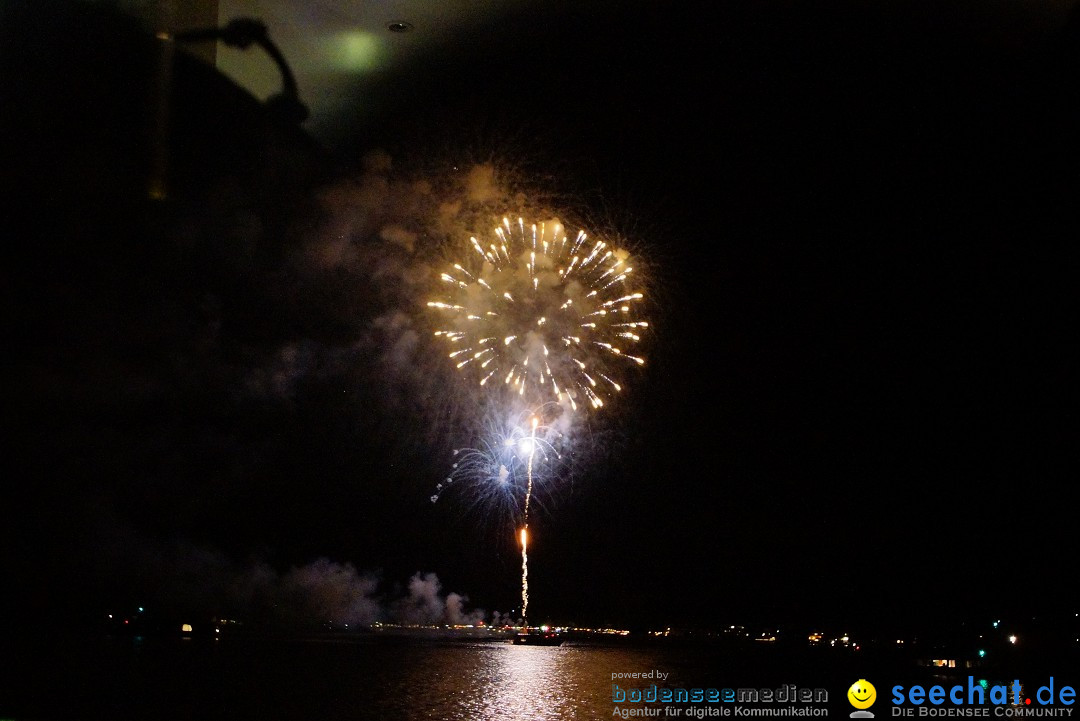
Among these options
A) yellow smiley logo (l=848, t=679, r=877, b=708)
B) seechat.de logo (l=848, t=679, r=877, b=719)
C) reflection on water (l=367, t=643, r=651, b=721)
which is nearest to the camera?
seechat.de logo (l=848, t=679, r=877, b=719)

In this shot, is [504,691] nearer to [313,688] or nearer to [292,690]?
[313,688]

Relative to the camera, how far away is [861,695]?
18.5m

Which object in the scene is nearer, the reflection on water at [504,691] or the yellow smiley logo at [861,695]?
the yellow smiley logo at [861,695]

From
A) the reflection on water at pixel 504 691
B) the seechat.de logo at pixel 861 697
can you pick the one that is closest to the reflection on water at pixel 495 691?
the reflection on water at pixel 504 691

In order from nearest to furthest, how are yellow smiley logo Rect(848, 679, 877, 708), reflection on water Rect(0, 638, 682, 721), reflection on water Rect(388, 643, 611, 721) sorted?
1. yellow smiley logo Rect(848, 679, 877, 708)
2. reflection on water Rect(0, 638, 682, 721)
3. reflection on water Rect(388, 643, 611, 721)

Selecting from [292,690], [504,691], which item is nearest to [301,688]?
[292,690]

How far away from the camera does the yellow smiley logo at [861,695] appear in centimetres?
1810

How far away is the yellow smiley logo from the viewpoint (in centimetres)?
1810

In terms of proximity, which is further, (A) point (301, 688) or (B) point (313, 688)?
(B) point (313, 688)

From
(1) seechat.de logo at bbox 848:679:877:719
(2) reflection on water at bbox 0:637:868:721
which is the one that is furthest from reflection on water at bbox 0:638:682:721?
(1) seechat.de logo at bbox 848:679:877:719

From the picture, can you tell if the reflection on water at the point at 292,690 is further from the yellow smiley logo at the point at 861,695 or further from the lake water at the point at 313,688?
the yellow smiley logo at the point at 861,695

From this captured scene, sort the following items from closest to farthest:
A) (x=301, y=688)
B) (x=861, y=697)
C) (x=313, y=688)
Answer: (x=861, y=697) < (x=301, y=688) < (x=313, y=688)

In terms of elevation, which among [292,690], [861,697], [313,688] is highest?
[861,697]

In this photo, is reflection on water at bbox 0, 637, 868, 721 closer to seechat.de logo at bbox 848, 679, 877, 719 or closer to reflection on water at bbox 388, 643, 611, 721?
reflection on water at bbox 388, 643, 611, 721
